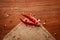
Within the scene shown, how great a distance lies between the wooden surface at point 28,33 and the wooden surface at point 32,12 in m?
0.06

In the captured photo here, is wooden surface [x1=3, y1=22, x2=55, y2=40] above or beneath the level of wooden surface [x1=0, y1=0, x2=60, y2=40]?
beneath

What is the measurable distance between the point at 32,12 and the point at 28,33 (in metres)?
0.40

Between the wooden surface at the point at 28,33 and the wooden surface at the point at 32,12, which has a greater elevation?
the wooden surface at the point at 32,12

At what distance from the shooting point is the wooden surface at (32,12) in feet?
8.56

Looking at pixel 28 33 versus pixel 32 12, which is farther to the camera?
pixel 32 12

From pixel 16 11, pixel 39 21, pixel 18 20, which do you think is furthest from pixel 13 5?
pixel 39 21

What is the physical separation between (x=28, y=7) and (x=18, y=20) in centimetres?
31

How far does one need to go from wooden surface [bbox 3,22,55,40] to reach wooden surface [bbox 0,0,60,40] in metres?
0.06

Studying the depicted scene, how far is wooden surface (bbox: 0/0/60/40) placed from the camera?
2.61 metres

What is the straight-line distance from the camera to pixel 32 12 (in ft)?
8.84

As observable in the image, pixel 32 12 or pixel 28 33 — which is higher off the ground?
pixel 32 12

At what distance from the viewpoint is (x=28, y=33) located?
2570 mm

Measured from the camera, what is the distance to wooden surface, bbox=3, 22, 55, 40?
254cm

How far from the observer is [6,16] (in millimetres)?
2631
